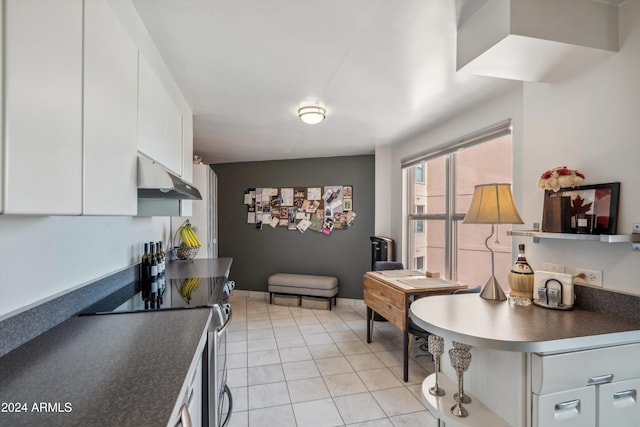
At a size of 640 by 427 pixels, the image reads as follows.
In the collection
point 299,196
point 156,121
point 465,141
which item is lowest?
point 299,196

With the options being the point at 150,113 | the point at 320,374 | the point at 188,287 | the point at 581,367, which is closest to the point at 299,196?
the point at 320,374

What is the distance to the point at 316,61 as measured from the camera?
192 centimetres

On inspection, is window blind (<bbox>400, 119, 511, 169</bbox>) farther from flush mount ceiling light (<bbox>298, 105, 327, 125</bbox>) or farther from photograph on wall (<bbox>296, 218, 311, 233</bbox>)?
photograph on wall (<bbox>296, 218, 311, 233</bbox>)

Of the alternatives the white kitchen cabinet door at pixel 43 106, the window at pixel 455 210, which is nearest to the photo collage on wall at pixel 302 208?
the window at pixel 455 210

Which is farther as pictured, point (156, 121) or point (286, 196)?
point (286, 196)

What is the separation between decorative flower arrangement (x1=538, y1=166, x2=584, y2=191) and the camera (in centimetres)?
158

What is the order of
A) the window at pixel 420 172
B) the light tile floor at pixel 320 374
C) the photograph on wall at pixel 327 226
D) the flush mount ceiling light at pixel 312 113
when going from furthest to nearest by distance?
the photograph on wall at pixel 327 226 → the window at pixel 420 172 → the flush mount ceiling light at pixel 312 113 → the light tile floor at pixel 320 374

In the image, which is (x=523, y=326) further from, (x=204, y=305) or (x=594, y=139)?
(x=204, y=305)

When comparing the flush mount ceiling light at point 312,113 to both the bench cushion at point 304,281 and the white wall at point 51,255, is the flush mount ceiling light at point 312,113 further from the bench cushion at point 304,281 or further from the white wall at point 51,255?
the bench cushion at point 304,281

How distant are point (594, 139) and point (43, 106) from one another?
7.48ft

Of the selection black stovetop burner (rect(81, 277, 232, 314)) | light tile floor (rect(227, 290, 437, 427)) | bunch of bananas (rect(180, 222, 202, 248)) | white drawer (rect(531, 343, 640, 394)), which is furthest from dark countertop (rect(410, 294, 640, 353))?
bunch of bananas (rect(180, 222, 202, 248))

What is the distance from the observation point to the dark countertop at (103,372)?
0.70m

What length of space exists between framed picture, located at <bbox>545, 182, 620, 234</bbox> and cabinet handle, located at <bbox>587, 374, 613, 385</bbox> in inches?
25.7

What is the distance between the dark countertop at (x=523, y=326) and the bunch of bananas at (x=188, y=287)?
1.27 meters
